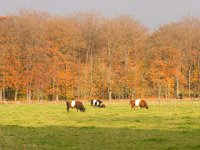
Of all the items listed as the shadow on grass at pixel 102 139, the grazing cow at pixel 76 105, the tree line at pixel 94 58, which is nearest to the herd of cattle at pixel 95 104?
the grazing cow at pixel 76 105

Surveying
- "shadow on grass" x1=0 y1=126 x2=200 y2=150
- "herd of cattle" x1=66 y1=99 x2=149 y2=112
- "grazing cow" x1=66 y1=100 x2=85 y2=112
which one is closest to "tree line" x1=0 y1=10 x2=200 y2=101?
"herd of cattle" x1=66 y1=99 x2=149 y2=112

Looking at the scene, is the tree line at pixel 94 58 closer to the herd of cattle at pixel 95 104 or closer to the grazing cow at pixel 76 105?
the herd of cattle at pixel 95 104

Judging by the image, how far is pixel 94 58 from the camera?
69.1m

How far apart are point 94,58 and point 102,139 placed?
51.7 m

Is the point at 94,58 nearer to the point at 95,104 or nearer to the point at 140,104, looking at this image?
the point at 95,104

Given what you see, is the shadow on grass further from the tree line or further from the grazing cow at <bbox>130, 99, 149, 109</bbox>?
the tree line

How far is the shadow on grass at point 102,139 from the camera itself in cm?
1548

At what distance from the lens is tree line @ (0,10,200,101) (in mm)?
61469

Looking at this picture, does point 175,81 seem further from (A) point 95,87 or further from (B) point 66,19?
(B) point 66,19

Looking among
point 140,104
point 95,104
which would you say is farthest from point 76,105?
point 95,104

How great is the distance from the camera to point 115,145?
15758 mm

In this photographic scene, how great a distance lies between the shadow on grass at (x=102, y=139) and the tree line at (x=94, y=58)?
40925mm

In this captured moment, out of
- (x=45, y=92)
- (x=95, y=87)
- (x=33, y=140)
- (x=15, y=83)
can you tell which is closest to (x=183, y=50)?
(x=95, y=87)

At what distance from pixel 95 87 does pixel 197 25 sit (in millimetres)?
20018
